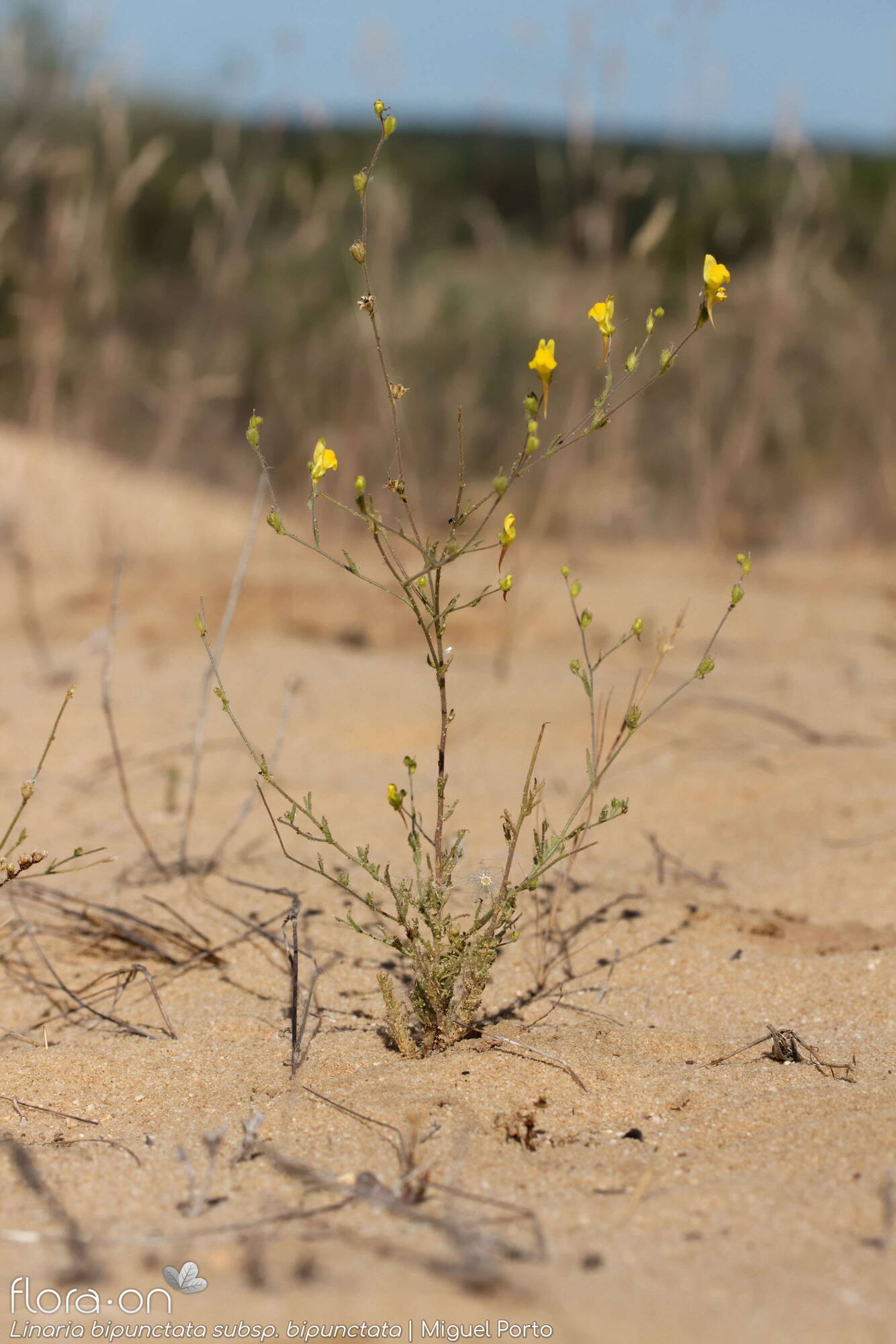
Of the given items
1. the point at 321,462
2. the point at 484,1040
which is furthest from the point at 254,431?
the point at 484,1040

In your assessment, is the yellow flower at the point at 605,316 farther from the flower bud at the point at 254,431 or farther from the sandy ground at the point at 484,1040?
the sandy ground at the point at 484,1040

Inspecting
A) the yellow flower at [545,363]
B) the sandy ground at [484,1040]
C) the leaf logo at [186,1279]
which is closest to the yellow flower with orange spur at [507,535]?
the yellow flower at [545,363]

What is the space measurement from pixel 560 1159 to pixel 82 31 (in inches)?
242

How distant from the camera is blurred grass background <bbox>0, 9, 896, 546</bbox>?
4.55m

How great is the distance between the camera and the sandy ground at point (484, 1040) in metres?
0.98

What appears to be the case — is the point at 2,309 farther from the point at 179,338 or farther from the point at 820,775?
the point at 820,775

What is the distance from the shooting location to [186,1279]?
984 millimetres

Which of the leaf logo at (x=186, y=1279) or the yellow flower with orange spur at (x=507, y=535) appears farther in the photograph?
the yellow flower with orange spur at (x=507, y=535)

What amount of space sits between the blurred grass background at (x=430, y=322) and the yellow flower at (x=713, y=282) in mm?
1778

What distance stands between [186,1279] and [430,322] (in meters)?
7.37

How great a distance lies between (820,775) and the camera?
92.4 inches

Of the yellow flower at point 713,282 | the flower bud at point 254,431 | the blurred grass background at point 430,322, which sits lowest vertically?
the flower bud at point 254,431

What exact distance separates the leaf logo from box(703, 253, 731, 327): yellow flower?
100cm

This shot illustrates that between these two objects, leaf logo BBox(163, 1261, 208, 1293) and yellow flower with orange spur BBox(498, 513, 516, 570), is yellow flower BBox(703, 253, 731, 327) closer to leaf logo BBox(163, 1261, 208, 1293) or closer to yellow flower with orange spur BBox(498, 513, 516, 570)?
yellow flower with orange spur BBox(498, 513, 516, 570)
